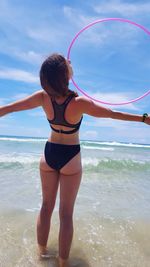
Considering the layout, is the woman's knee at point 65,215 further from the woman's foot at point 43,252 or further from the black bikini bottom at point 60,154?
the woman's foot at point 43,252

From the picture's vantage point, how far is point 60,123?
10.8 feet

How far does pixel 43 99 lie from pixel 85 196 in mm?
3766

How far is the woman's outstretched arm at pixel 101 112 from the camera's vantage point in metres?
3.04

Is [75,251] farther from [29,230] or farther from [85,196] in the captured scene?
[85,196]

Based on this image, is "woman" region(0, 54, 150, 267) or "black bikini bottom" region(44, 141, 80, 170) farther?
"black bikini bottom" region(44, 141, 80, 170)

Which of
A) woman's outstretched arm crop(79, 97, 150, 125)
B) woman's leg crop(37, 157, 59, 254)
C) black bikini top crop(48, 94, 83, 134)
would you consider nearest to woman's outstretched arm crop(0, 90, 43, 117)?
black bikini top crop(48, 94, 83, 134)

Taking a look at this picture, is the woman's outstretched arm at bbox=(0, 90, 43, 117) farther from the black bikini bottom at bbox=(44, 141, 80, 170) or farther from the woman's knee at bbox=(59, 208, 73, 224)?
the woman's knee at bbox=(59, 208, 73, 224)

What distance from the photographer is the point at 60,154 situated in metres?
3.42

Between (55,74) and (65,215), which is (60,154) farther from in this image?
(55,74)

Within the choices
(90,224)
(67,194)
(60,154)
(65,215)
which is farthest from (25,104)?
(90,224)

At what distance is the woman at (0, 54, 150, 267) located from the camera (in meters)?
3.02

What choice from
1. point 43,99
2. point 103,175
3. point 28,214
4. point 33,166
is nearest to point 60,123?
point 43,99

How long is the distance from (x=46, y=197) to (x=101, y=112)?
1.22m

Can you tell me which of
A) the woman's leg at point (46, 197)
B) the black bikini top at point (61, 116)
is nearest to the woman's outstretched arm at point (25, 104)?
the black bikini top at point (61, 116)
